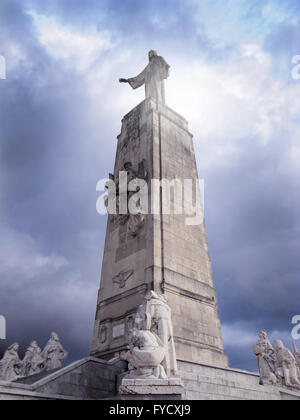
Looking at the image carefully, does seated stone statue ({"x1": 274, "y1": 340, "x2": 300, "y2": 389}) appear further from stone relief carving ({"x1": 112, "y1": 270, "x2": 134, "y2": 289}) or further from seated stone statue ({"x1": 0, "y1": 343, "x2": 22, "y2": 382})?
seated stone statue ({"x1": 0, "y1": 343, "x2": 22, "y2": 382})

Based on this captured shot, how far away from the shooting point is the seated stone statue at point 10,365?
18078 millimetres

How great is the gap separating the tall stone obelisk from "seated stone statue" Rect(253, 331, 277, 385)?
5.01ft

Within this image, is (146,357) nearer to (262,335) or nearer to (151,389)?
(151,389)

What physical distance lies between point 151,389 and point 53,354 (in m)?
11.5

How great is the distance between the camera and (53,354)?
17.5 metres

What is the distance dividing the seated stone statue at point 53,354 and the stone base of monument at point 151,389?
11.1 metres

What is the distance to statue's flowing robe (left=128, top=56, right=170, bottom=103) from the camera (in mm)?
22498

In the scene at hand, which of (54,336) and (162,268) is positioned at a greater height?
(162,268)

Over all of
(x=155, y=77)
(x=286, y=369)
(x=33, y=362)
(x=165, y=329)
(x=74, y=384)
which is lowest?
(x=74, y=384)

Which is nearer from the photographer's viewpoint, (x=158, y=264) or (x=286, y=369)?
Answer: (x=286, y=369)

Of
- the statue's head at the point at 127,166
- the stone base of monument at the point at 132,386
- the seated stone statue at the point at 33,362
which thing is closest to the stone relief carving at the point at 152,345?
the stone base of monument at the point at 132,386

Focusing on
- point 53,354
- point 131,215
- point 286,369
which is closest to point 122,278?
point 131,215

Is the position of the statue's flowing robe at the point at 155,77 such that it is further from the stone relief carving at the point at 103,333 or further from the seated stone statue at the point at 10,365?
the seated stone statue at the point at 10,365
